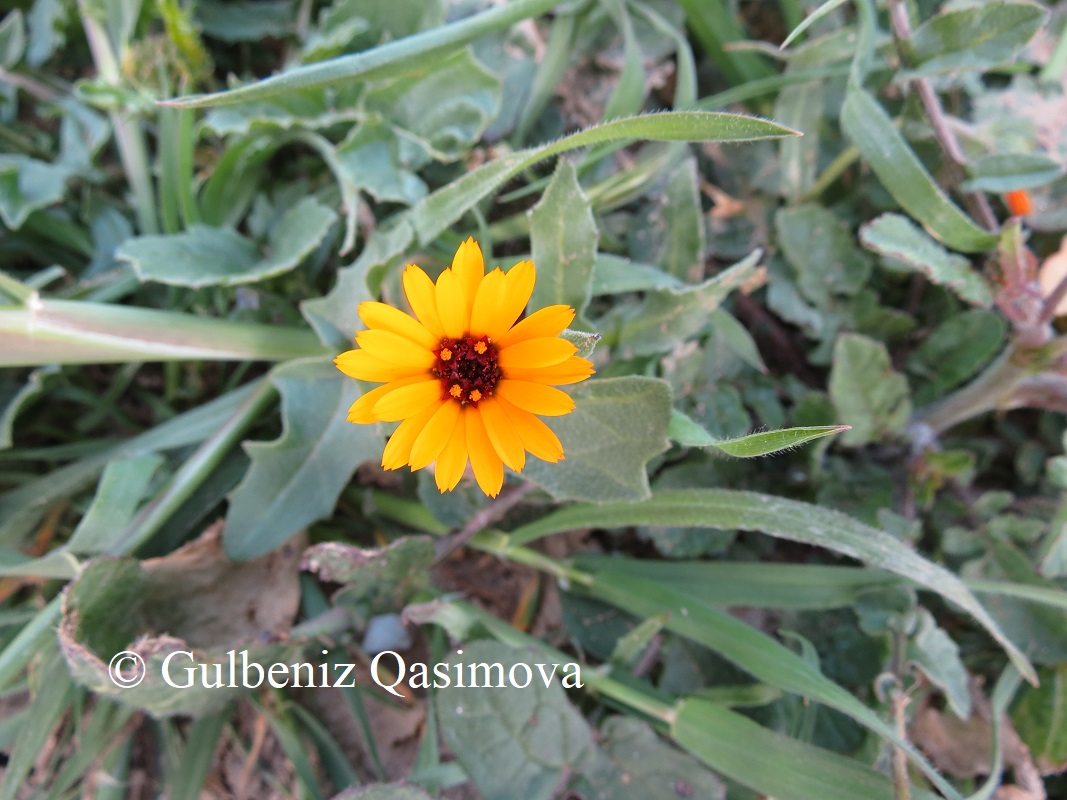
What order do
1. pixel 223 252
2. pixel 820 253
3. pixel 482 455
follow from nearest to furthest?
pixel 482 455, pixel 223 252, pixel 820 253

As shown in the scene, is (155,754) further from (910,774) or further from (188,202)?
(910,774)

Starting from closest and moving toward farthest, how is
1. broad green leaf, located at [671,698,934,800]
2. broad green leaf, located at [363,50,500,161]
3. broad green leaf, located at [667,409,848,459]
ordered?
broad green leaf, located at [667,409,848,459]
broad green leaf, located at [671,698,934,800]
broad green leaf, located at [363,50,500,161]

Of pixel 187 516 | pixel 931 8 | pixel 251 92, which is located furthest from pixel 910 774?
pixel 931 8

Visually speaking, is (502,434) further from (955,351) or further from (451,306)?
(955,351)

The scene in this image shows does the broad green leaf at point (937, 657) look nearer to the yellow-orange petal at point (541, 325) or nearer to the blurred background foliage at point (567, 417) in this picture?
the blurred background foliage at point (567, 417)

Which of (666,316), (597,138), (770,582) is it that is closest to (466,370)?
(597,138)

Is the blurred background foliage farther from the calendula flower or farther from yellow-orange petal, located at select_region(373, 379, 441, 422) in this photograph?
yellow-orange petal, located at select_region(373, 379, 441, 422)

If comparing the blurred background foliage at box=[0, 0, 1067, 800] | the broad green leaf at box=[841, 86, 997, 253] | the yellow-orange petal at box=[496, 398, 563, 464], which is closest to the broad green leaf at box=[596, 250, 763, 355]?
the blurred background foliage at box=[0, 0, 1067, 800]
